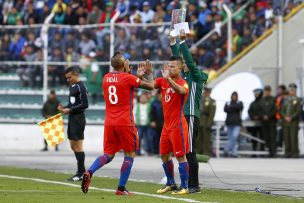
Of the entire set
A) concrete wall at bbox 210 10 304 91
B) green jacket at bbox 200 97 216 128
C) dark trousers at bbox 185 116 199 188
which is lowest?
dark trousers at bbox 185 116 199 188

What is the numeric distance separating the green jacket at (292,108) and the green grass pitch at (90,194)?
38.1ft

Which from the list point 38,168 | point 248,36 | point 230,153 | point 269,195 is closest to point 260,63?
point 248,36

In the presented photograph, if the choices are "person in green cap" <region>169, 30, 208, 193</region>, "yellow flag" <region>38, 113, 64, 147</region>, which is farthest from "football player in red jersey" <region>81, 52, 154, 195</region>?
"yellow flag" <region>38, 113, 64, 147</region>

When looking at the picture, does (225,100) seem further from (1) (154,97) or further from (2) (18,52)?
(2) (18,52)

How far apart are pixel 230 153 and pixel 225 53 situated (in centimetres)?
320

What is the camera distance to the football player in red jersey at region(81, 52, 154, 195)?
15.7 m

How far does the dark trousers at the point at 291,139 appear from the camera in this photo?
98.6 feet

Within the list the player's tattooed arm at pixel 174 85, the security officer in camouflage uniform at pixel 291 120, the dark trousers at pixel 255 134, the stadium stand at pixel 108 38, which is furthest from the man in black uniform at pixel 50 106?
the player's tattooed arm at pixel 174 85

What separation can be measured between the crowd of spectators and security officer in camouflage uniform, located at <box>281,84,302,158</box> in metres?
2.68

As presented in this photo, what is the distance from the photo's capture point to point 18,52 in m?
33.7

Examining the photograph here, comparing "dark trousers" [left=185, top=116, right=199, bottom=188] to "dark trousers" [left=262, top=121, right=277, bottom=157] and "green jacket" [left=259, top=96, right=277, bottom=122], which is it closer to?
"green jacket" [left=259, top=96, right=277, bottom=122]

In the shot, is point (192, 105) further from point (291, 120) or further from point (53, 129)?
point (291, 120)

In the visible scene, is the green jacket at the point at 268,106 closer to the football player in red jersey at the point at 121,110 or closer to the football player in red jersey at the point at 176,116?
the football player in red jersey at the point at 176,116

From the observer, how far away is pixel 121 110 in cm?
1581
